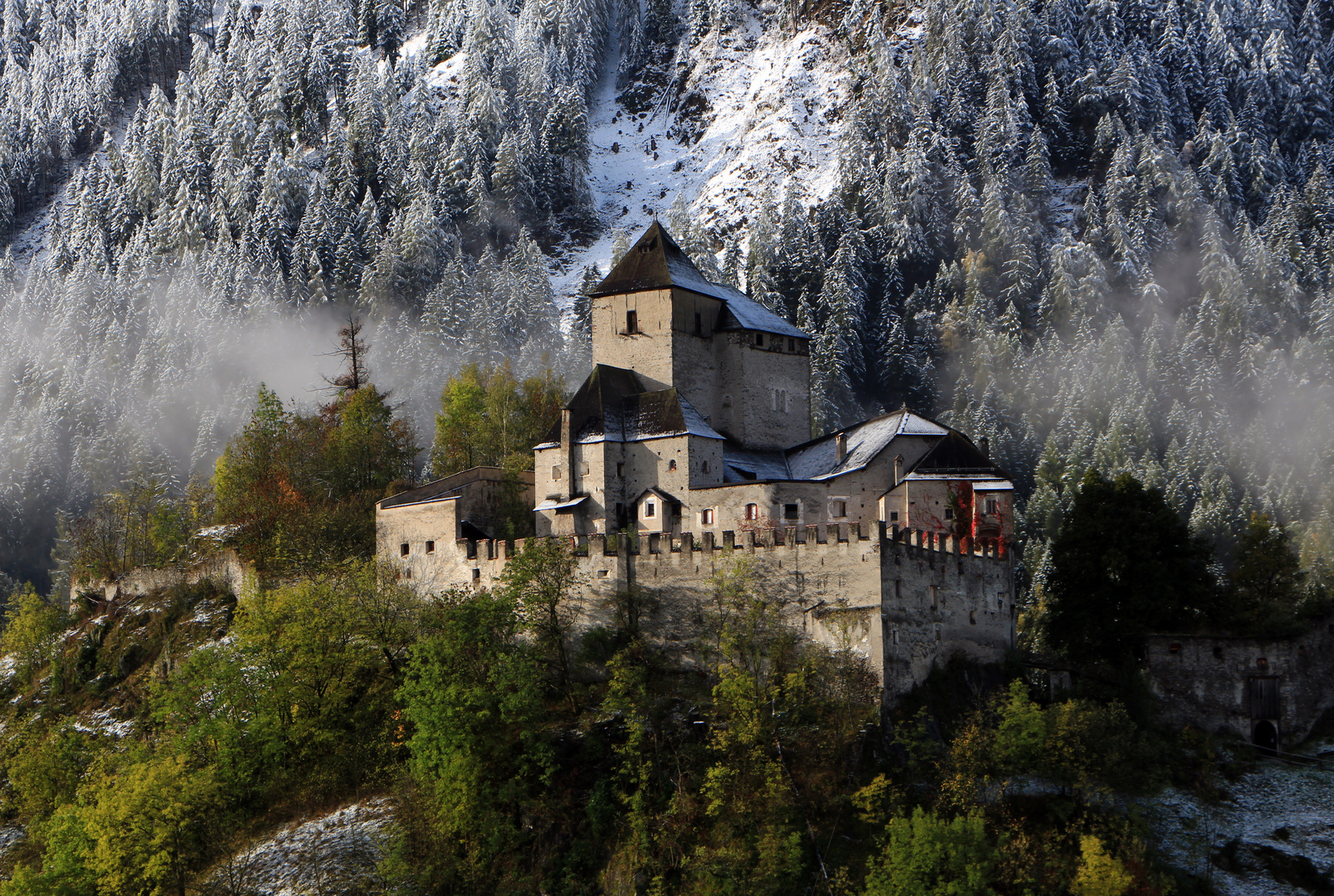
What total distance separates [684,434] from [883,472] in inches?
318

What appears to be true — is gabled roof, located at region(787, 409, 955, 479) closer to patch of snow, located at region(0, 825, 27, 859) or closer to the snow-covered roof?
the snow-covered roof

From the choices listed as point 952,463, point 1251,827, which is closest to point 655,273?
point 952,463

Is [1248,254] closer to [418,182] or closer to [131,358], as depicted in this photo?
[418,182]

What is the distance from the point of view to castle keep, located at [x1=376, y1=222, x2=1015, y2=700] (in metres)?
48.2

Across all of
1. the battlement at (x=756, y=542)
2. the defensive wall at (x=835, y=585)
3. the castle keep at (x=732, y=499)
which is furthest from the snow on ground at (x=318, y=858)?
the battlement at (x=756, y=542)

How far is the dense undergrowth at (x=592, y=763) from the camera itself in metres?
43.4

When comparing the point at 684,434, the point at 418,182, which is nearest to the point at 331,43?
the point at 418,182

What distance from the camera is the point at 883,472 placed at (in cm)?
5947

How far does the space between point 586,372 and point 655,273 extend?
5512cm

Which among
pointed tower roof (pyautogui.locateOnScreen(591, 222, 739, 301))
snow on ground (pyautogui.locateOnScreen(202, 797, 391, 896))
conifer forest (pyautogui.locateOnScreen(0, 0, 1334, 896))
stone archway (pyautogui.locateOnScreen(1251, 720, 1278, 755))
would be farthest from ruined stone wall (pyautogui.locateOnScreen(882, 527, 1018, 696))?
pointed tower roof (pyautogui.locateOnScreen(591, 222, 739, 301))

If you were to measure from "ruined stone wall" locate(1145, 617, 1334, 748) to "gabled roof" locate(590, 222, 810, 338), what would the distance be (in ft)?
80.2

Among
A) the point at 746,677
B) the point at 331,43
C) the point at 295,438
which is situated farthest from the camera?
the point at 331,43

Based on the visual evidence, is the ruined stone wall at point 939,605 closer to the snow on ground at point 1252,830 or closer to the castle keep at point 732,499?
the castle keep at point 732,499

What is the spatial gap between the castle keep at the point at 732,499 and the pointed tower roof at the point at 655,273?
0.14m
